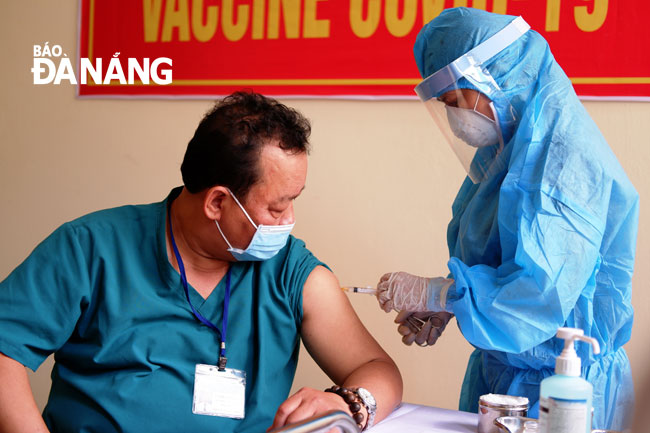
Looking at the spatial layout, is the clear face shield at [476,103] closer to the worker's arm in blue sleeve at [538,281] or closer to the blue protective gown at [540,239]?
the blue protective gown at [540,239]

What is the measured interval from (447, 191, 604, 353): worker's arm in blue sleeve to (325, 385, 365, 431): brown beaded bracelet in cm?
27

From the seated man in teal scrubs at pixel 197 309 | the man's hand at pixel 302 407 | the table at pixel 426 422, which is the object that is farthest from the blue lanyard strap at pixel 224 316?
the table at pixel 426 422

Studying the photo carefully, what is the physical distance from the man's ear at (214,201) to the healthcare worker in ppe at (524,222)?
43 centimetres

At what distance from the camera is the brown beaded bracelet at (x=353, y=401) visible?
4.91ft

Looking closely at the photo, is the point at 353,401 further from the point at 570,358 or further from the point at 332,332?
the point at 570,358

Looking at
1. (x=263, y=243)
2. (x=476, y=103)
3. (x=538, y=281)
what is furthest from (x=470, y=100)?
(x=263, y=243)

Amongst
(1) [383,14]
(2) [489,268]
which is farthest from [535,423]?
(1) [383,14]

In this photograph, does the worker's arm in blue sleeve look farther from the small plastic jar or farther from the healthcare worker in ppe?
the small plastic jar

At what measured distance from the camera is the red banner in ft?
7.98

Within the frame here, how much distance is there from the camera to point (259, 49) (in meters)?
2.95

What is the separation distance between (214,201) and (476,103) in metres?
0.65

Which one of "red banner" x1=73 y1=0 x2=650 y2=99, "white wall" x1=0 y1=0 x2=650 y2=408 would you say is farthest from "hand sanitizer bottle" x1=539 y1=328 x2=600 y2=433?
"red banner" x1=73 y1=0 x2=650 y2=99

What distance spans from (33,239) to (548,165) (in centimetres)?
263

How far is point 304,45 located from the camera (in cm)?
286
